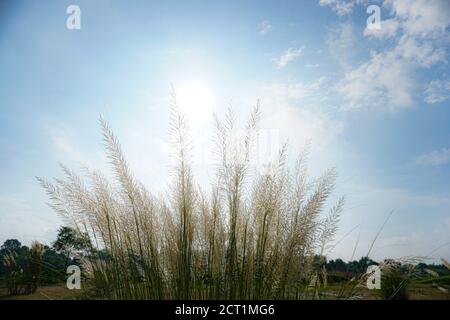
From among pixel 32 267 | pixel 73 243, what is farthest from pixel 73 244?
pixel 32 267

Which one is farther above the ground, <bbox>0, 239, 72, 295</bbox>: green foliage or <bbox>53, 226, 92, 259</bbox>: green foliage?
<bbox>53, 226, 92, 259</bbox>: green foliage

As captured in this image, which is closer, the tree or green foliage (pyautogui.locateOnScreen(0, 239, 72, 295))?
the tree

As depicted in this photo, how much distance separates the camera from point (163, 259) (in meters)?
2.39

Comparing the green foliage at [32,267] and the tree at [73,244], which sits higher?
the tree at [73,244]

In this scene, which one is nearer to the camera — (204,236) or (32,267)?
(204,236)

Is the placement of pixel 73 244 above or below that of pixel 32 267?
above

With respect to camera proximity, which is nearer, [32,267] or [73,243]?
[73,243]

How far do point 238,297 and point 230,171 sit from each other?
76cm

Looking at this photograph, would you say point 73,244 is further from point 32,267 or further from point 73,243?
point 32,267

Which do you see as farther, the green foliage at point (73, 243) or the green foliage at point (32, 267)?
the green foliage at point (32, 267)

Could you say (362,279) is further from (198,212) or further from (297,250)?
(198,212)

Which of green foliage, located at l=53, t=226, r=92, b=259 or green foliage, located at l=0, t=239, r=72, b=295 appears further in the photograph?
green foliage, located at l=0, t=239, r=72, b=295

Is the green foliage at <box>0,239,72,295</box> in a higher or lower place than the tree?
lower

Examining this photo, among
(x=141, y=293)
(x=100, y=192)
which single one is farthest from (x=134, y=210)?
(x=141, y=293)
